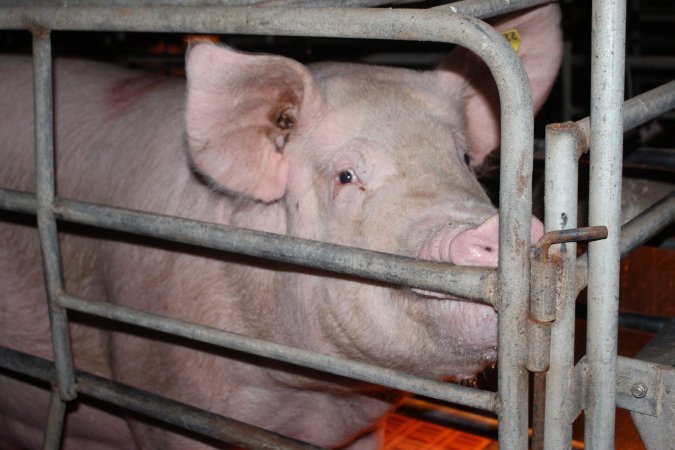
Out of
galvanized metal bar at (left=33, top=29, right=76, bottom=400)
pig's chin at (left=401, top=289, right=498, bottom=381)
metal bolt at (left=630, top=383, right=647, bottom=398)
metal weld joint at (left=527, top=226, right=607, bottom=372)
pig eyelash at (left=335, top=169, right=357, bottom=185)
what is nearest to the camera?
metal weld joint at (left=527, top=226, right=607, bottom=372)

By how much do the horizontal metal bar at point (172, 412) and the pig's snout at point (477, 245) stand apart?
56 centimetres

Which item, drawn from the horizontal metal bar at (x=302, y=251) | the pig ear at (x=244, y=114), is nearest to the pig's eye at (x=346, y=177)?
the pig ear at (x=244, y=114)

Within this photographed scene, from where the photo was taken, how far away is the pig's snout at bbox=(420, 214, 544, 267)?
64.4 inches

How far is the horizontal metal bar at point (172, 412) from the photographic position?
1.98m

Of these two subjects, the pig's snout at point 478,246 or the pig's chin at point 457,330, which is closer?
the pig's snout at point 478,246

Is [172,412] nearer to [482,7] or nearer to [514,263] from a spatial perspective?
[514,263]

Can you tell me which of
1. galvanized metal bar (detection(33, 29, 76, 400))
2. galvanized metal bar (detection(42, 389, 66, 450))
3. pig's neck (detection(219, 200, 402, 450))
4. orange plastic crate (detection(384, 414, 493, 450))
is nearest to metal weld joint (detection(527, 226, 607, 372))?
pig's neck (detection(219, 200, 402, 450))

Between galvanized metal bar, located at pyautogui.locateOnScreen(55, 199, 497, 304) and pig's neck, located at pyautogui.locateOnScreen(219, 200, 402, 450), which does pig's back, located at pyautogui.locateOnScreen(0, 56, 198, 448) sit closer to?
pig's neck, located at pyautogui.locateOnScreen(219, 200, 402, 450)

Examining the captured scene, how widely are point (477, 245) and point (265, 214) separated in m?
1.02

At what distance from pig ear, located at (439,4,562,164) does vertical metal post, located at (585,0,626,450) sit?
2.80ft

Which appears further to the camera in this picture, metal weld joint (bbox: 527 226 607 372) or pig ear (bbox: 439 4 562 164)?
pig ear (bbox: 439 4 562 164)

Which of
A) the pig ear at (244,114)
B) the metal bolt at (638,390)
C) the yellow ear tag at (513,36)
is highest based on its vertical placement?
the yellow ear tag at (513,36)

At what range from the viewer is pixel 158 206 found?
2789mm

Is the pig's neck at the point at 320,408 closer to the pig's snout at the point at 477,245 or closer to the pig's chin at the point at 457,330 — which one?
the pig's chin at the point at 457,330
